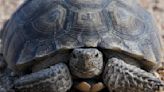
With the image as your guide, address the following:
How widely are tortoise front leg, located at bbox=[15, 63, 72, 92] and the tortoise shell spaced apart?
205 millimetres

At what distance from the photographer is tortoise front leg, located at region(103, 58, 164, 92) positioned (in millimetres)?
4756

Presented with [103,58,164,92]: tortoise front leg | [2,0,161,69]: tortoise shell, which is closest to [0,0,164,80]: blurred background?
[2,0,161,69]: tortoise shell

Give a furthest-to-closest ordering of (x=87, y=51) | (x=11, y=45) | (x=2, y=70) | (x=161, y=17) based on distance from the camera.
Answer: (x=161, y=17) → (x=2, y=70) → (x=11, y=45) → (x=87, y=51)

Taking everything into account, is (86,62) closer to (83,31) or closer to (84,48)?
(84,48)

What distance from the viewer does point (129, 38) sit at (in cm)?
514

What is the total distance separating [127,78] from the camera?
485 centimetres

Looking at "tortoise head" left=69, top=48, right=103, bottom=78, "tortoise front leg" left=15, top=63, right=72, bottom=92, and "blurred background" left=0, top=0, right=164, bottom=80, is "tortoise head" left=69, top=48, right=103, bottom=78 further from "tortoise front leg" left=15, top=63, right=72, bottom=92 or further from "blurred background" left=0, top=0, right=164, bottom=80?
"blurred background" left=0, top=0, right=164, bottom=80

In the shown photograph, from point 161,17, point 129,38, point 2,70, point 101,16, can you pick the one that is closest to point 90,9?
point 101,16

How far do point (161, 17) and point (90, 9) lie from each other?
2.75 metres

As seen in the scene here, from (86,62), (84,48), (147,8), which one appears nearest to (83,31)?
(84,48)

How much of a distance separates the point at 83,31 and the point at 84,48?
0.59ft

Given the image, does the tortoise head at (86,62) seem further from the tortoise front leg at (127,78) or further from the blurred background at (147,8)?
the blurred background at (147,8)

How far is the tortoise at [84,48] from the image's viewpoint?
4.85 meters

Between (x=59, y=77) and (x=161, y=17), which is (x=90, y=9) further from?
(x=161, y=17)
